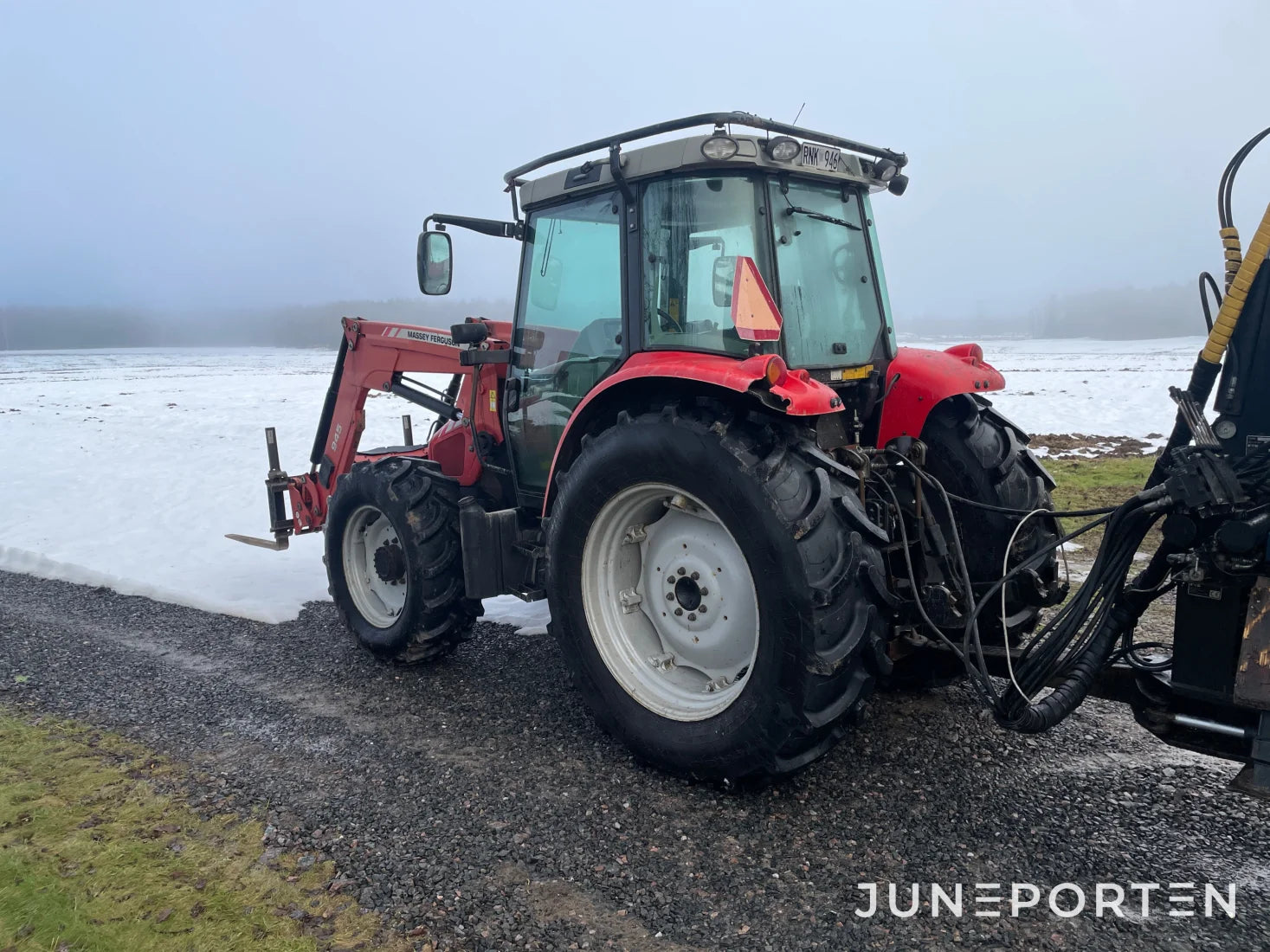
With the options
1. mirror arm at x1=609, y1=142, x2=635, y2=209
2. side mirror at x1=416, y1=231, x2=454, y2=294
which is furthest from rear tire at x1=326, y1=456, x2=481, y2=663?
mirror arm at x1=609, y1=142, x2=635, y2=209

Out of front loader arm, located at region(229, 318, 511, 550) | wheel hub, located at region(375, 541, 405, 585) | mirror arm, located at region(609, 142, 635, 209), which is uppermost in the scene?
mirror arm, located at region(609, 142, 635, 209)

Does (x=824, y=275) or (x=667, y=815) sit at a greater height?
(x=824, y=275)

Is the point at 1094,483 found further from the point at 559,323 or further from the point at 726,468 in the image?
the point at 726,468

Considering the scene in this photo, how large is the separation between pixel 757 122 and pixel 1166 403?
47.1ft

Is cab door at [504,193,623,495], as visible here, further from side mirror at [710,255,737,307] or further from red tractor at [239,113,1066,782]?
side mirror at [710,255,737,307]

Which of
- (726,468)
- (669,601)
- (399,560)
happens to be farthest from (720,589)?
(399,560)

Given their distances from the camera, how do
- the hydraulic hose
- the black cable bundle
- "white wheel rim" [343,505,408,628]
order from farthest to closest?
"white wheel rim" [343,505,408,628], the black cable bundle, the hydraulic hose

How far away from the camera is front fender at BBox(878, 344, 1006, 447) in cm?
382

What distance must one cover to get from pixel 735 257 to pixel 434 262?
1.79 m

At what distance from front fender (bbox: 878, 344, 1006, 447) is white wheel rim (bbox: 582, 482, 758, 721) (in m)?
1.10

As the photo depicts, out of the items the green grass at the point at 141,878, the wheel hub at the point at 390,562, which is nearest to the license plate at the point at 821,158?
the wheel hub at the point at 390,562

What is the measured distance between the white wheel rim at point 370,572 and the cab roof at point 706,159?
196 centimetres

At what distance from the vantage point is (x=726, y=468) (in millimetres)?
2969

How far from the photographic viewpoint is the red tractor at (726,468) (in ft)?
9.64
